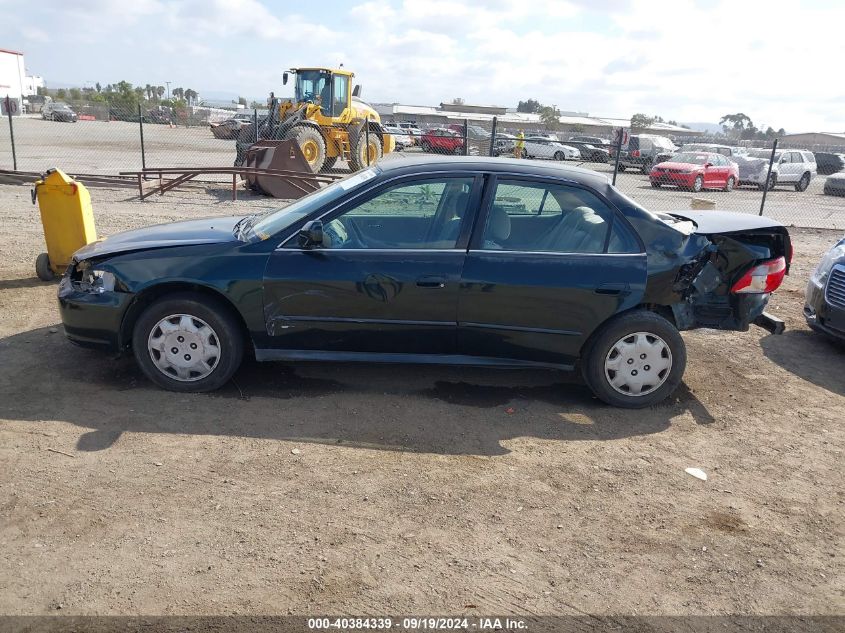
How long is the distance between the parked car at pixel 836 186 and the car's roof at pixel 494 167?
25.3 metres

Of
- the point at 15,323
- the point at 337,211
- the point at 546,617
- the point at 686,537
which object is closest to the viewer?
the point at 546,617

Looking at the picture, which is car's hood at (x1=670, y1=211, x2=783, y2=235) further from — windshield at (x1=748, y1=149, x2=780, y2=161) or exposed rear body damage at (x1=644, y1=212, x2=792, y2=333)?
windshield at (x1=748, y1=149, x2=780, y2=161)

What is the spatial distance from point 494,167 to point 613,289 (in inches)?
46.9

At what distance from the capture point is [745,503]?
12.8 feet

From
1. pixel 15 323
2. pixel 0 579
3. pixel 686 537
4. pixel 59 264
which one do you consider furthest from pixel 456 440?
pixel 59 264

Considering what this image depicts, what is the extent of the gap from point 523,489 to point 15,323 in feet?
15.4

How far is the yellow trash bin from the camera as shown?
701 centimetres

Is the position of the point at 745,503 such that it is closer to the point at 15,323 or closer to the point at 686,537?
the point at 686,537

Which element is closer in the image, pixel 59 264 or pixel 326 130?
pixel 59 264

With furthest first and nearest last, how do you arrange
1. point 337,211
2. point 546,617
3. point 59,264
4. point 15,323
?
point 59,264 < point 15,323 < point 337,211 < point 546,617

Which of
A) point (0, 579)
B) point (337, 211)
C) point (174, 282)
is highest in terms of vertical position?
point (337, 211)

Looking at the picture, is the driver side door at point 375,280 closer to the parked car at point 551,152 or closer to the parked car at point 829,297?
the parked car at point 829,297

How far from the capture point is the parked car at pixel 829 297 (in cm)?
628

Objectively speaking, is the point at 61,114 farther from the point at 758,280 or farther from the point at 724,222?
the point at 758,280
